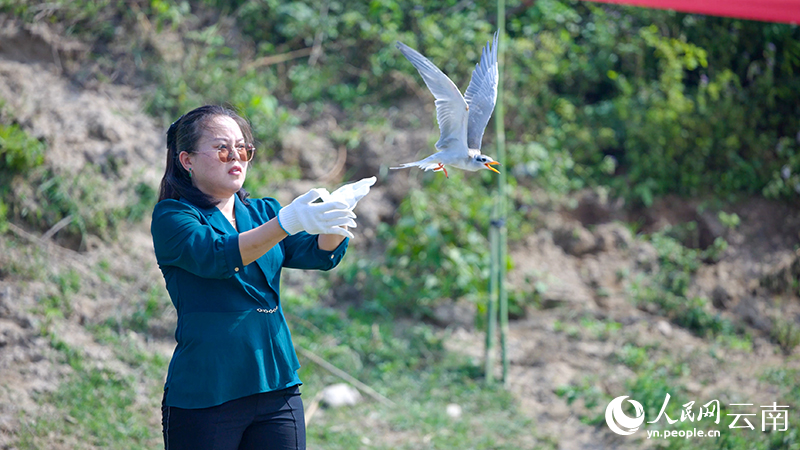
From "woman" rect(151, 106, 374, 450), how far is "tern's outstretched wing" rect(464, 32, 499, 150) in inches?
18.9

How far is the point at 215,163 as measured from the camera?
1.89 m

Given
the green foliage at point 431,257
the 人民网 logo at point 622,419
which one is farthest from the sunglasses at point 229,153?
the green foliage at point 431,257

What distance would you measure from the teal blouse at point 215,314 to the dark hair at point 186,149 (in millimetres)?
37

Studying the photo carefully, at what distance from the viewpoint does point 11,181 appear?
4.39 meters

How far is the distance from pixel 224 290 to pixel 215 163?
35 cm

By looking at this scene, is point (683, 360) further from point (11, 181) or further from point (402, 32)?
point (11, 181)

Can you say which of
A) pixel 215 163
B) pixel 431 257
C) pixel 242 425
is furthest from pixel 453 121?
pixel 431 257

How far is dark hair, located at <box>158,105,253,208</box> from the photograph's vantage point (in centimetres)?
192

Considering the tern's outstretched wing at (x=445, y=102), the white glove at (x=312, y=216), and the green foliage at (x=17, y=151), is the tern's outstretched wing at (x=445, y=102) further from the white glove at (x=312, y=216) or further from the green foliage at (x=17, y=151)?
the green foliage at (x=17, y=151)

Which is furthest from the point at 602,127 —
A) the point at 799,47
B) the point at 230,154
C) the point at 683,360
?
the point at 230,154

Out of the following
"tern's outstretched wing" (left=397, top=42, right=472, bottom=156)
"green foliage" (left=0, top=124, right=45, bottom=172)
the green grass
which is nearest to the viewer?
"tern's outstretched wing" (left=397, top=42, right=472, bottom=156)

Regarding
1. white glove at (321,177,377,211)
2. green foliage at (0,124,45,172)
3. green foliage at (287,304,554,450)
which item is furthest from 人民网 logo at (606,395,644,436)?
green foliage at (0,124,45,172)

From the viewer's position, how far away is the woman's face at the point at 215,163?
74.5 inches

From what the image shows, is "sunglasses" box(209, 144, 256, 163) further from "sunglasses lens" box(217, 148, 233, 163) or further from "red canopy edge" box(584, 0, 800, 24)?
"red canopy edge" box(584, 0, 800, 24)
